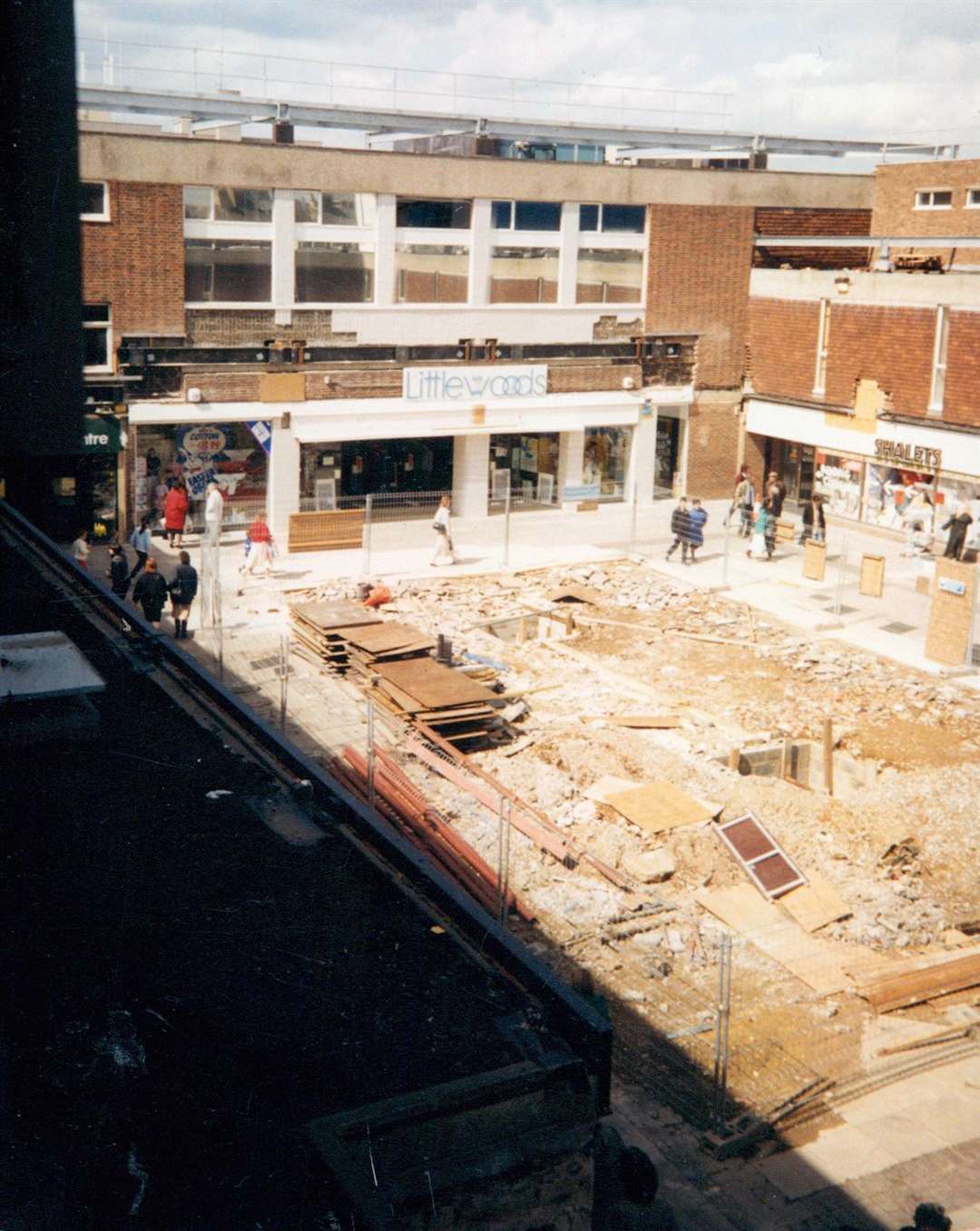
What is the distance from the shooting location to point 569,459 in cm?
3525

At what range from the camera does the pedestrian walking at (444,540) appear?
28281 mm

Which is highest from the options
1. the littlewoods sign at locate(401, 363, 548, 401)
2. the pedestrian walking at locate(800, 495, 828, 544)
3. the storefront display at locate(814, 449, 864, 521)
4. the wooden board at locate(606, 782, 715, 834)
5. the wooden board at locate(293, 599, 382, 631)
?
the littlewoods sign at locate(401, 363, 548, 401)

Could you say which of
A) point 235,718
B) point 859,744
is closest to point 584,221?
point 859,744

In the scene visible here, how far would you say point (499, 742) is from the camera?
1898cm

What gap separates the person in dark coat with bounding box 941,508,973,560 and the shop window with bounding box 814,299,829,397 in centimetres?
673

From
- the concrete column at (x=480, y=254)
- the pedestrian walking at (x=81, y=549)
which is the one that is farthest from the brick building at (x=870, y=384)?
the pedestrian walking at (x=81, y=549)

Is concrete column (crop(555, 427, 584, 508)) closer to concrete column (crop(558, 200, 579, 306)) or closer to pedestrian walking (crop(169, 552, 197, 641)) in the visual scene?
concrete column (crop(558, 200, 579, 306))

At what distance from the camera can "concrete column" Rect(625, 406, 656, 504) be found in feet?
118

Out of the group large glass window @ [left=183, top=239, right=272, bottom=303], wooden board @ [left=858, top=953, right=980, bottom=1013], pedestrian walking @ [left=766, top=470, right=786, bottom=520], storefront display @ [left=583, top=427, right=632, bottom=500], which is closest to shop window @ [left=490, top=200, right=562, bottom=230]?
storefront display @ [left=583, top=427, right=632, bottom=500]

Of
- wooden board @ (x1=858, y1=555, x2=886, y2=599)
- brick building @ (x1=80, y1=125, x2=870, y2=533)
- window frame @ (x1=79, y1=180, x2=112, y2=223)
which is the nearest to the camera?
wooden board @ (x1=858, y1=555, x2=886, y2=599)

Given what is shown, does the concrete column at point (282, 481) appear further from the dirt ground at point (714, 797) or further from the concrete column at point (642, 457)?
the concrete column at point (642, 457)

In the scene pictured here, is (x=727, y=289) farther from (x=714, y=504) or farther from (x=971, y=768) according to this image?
(x=971, y=768)

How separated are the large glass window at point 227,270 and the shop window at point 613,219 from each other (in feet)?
27.4

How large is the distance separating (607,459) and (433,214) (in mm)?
7868
